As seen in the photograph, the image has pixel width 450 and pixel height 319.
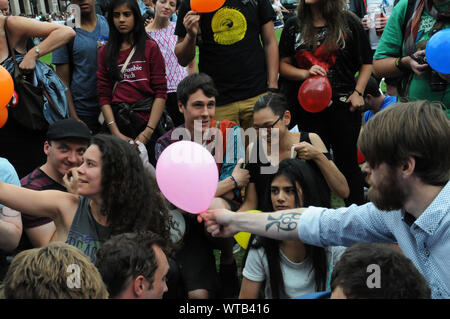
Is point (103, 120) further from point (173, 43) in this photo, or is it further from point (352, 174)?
point (352, 174)

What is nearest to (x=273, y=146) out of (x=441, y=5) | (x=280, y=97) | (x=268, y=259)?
(x=280, y=97)

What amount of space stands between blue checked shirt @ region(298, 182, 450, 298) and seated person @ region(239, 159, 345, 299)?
53 centimetres

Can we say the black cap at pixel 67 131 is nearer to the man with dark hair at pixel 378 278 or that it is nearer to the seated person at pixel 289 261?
the seated person at pixel 289 261

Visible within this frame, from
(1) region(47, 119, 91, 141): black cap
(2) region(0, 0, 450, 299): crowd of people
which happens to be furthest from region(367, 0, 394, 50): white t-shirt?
(1) region(47, 119, 91, 141): black cap

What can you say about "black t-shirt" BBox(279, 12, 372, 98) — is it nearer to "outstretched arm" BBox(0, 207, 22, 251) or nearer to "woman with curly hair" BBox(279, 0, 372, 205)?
"woman with curly hair" BBox(279, 0, 372, 205)

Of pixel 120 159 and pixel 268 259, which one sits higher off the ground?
pixel 120 159

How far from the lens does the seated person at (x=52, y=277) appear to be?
1.87 meters

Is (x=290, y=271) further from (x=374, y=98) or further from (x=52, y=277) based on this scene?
(x=374, y=98)

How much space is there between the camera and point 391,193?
2.16m

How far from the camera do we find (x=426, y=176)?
84.0 inches

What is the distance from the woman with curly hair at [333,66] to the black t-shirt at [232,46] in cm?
24

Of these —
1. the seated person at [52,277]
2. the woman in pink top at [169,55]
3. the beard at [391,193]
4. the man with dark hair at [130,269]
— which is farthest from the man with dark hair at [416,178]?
the woman in pink top at [169,55]
